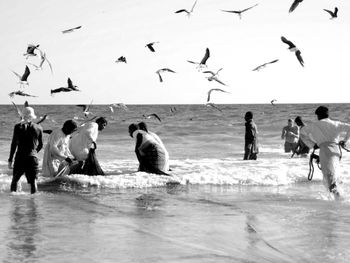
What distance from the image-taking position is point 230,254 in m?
5.56

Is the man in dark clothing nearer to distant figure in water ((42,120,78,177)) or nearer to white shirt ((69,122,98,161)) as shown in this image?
distant figure in water ((42,120,78,177))

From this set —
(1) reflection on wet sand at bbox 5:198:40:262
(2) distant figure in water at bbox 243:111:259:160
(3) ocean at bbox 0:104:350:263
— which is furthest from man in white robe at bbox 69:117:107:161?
(2) distant figure in water at bbox 243:111:259:160

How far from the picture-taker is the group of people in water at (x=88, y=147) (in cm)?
874

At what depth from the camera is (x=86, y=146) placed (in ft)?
36.3

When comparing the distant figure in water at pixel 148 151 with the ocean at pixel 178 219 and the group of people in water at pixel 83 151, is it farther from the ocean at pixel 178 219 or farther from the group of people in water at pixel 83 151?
the ocean at pixel 178 219

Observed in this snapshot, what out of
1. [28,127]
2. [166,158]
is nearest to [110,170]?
[166,158]

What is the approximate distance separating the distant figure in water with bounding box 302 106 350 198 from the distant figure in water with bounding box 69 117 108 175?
3.89m

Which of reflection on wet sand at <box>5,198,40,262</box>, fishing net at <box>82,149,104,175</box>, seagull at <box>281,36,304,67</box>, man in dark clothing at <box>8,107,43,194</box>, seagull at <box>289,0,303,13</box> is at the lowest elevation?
reflection on wet sand at <box>5,198,40,262</box>

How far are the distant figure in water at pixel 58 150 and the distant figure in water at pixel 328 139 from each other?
3886 mm

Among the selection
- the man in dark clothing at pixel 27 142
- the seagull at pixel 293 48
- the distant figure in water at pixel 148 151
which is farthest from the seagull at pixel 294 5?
the man in dark clothing at pixel 27 142

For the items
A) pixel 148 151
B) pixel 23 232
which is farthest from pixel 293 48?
pixel 23 232

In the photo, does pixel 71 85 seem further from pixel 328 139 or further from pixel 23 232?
pixel 23 232

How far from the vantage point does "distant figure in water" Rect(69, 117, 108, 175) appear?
36.1 ft

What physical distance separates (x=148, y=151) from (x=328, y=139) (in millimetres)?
3708
